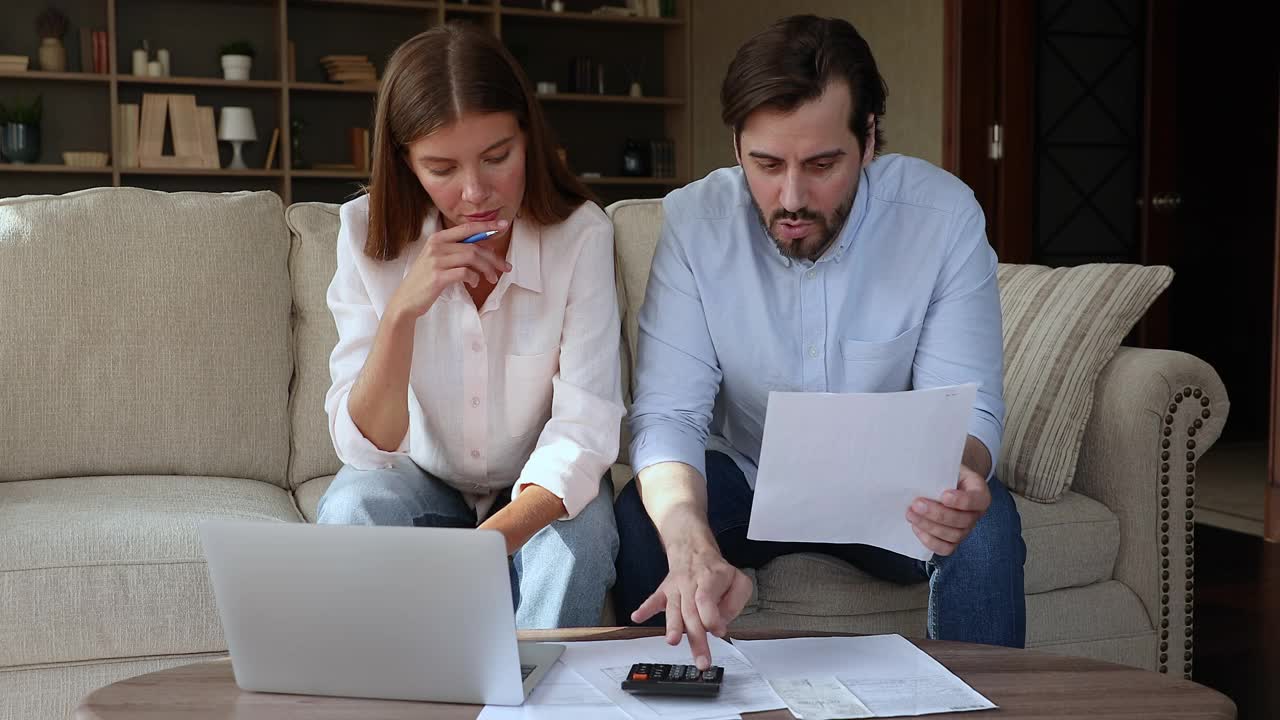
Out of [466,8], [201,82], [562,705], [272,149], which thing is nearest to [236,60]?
[201,82]

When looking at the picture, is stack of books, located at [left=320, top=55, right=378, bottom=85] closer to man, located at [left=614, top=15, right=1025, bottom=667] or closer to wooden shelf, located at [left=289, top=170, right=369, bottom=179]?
wooden shelf, located at [left=289, top=170, right=369, bottom=179]

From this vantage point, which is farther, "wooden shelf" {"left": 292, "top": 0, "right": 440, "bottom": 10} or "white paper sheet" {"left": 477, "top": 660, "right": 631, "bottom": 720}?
"wooden shelf" {"left": 292, "top": 0, "right": 440, "bottom": 10}

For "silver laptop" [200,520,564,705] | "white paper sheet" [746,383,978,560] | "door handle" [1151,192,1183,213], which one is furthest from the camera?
"door handle" [1151,192,1183,213]

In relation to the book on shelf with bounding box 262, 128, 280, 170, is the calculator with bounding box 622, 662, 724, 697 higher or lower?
lower

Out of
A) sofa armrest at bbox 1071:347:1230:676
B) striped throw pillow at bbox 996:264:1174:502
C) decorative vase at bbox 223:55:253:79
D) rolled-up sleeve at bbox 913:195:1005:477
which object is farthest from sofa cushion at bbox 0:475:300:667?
decorative vase at bbox 223:55:253:79

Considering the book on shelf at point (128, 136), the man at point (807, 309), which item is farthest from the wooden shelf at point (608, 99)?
the man at point (807, 309)

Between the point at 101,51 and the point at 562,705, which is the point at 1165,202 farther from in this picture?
the point at 562,705

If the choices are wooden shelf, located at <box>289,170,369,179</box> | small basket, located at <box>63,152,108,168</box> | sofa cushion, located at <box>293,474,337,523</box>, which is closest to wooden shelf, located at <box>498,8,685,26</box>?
wooden shelf, located at <box>289,170,369,179</box>

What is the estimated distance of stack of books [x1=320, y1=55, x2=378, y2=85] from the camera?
5531 mm

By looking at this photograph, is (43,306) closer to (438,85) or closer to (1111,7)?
(438,85)

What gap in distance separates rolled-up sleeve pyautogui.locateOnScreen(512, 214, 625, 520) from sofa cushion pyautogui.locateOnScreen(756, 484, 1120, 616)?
31 cm

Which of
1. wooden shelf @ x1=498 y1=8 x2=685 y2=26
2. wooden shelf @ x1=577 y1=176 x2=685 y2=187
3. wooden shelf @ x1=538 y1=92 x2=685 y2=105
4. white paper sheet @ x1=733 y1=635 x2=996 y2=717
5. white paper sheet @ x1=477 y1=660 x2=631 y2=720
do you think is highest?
wooden shelf @ x1=498 y1=8 x2=685 y2=26

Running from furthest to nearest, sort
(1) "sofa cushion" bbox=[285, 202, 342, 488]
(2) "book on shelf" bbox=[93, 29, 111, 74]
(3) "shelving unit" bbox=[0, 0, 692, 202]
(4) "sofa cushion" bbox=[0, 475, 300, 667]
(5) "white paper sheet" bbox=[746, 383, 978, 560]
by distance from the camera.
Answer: (3) "shelving unit" bbox=[0, 0, 692, 202]
(2) "book on shelf" bbox=[93, 29, 111, 74]
(1) "sofa cushion" bbox=[285, 202, 342, 488]
(4) "sofa cushion" bbox=[0, 475, 300, 667]
(5) "white paper sheet" bbox=[746, 383, 978, 560]

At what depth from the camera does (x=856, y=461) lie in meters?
1.30
